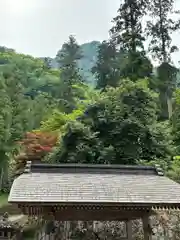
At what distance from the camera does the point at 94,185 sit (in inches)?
472

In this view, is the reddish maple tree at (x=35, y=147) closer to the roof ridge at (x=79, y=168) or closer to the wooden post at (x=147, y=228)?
the roof ridge at (x=79, y=168)

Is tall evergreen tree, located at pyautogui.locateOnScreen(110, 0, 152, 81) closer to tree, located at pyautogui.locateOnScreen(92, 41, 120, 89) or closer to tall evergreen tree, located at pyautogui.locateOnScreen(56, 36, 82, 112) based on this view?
tree, located at pyautogui.locateOnScreen(92, 41, 120, 89)

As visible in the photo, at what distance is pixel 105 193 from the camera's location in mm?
11352

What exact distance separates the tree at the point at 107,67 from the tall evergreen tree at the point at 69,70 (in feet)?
13.0

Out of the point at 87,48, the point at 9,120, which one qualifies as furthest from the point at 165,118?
the point at 87,48

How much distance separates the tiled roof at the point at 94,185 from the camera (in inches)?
430

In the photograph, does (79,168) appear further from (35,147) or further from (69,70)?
(69,70)

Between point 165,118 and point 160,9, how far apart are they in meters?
8.65

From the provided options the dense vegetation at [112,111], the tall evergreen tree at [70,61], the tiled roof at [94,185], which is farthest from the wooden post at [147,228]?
the tall evergreen tree at [70,61]

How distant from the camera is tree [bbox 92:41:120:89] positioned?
36594mm

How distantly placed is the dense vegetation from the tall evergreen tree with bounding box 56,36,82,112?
115 millimetres

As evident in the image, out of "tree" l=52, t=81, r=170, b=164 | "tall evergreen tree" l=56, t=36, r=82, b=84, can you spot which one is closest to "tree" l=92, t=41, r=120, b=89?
"tall evergreen tree" l=56, t=36, r=82, b=84

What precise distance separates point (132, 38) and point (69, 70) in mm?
16526

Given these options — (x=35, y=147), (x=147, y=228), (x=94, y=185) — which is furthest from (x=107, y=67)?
(x=147, y=228)
